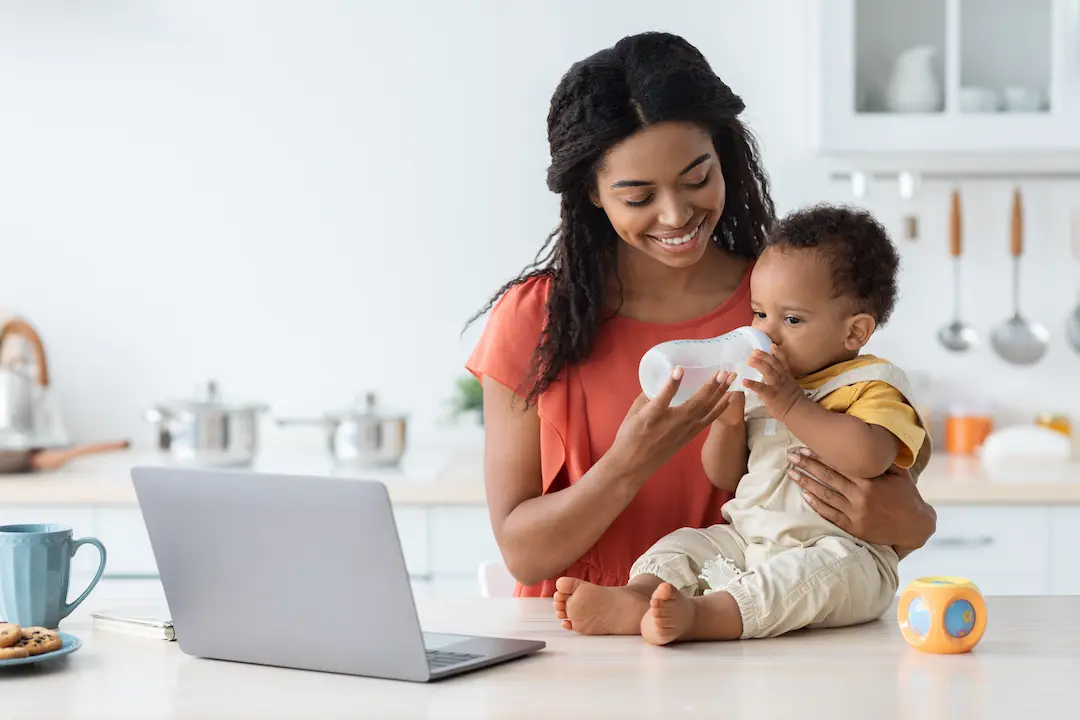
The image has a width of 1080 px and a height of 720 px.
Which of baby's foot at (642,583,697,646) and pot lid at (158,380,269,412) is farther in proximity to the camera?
pot lid at (158,380,269,412)

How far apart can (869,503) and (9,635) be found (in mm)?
865

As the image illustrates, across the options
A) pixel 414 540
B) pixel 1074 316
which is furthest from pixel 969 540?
pixel 414 540

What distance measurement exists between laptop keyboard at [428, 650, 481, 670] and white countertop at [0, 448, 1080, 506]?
147 cm

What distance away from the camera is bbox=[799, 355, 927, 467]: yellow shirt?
136 cm

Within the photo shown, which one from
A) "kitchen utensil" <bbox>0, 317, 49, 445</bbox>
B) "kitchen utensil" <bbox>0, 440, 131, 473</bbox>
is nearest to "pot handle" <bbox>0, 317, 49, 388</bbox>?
"kitchen utensil" <bbox>0, 317, 49, 445</bbox>

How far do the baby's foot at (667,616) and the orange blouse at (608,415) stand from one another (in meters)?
0.44

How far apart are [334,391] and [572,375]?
5.69ft

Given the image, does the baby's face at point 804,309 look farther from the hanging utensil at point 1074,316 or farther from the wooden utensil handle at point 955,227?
the hanging utensil at point 1074,316

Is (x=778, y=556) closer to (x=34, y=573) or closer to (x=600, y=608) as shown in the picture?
(x=600, y=608)

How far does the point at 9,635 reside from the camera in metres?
1.15

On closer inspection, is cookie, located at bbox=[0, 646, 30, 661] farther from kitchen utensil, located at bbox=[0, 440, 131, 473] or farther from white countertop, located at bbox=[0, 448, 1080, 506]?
kitchen utensil, located at bbox=[0, 440, 131, 473]

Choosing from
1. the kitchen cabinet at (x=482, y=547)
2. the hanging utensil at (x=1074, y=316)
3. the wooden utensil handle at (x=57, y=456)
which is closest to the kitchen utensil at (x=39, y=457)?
the wooden utensil handle at (x=57, y=456)

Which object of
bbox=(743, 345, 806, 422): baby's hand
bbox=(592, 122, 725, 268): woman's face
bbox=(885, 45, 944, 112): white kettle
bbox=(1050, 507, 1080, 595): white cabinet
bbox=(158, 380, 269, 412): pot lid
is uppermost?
bbox=(885, 45, 944, 112): white kettle

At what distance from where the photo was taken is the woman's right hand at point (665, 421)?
1380 mm
